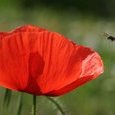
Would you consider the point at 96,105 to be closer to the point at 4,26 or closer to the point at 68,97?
the point at 68,97

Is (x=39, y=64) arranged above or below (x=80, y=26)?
below

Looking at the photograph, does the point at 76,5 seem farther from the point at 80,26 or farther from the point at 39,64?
the point at 39,64

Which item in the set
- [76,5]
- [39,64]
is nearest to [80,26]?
[76,5]

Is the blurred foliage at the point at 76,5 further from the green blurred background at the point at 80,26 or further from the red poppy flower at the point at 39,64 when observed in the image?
the red poppy flower at the point at 39,64

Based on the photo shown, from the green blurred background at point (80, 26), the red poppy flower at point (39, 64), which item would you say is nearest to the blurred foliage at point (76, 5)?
the green blurred background at point (80, 26)

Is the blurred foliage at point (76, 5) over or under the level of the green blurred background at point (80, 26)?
over

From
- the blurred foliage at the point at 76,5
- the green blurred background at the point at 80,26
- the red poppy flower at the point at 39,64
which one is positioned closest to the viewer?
the red poppy flower at the point at 39,64
